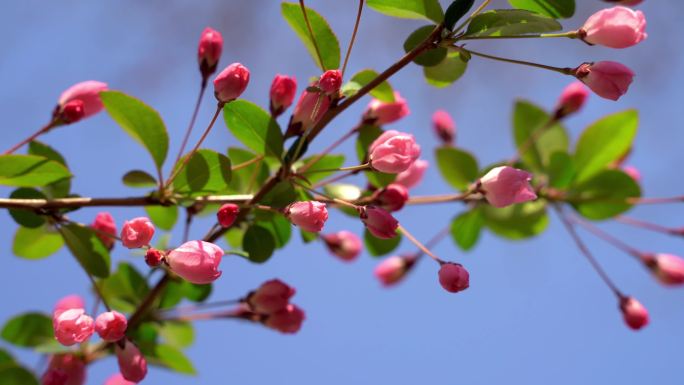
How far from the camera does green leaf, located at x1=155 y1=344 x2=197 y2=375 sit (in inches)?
46.4

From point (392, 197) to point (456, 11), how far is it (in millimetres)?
270

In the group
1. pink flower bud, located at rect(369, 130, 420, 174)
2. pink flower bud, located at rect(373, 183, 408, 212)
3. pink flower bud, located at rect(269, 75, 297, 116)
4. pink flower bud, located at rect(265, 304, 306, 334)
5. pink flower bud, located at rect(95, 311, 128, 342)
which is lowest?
pink flower bud, located at rect(265, 304, 306, 334)

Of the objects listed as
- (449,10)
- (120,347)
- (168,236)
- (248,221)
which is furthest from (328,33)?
(168,236)

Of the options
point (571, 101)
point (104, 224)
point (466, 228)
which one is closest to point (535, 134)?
point (571, 101)

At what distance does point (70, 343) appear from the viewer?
0.76 meters

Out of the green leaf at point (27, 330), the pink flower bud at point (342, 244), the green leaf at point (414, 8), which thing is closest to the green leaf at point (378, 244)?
the pink flower bud at point (342, 244)

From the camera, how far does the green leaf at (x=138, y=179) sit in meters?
0.88

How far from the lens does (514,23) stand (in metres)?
0.74

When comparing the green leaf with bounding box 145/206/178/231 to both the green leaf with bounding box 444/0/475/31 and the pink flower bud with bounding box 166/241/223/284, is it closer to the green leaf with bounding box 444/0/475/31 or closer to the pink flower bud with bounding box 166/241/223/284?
the pink flower bud with bounding box 166/241/223/284

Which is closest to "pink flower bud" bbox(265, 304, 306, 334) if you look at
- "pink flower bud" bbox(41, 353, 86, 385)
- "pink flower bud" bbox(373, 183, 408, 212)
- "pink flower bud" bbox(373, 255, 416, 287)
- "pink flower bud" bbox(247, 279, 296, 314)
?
"pink flower bud" bbox(247, 279, 296, 314)

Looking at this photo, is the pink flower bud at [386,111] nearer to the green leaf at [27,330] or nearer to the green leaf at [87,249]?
the green leaf at [87,249]

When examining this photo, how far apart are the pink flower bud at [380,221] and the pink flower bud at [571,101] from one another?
0.70 m

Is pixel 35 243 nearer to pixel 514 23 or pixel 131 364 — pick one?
pixel 131 364

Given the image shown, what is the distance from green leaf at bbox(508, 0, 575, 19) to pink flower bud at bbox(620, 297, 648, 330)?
59 cm
